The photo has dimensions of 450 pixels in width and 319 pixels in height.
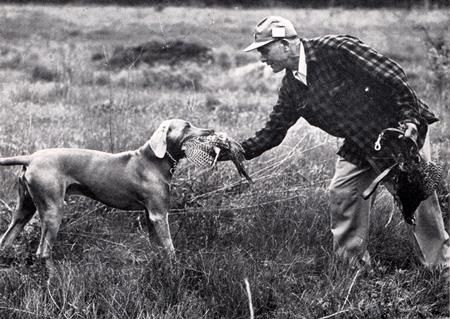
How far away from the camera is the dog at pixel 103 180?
4.29 metres

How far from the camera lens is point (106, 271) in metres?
4.08

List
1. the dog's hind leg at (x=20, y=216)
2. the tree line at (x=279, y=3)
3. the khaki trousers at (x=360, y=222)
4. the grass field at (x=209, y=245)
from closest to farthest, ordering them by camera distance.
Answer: the grass field at (x=209, y=245), the dog's hind leg at (x=20, y=216), the khaki trousers at (x=360, y=222), the tree line at (x=279, y=3)

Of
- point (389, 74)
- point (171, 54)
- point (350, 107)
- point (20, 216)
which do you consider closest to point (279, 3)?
point (171, 54)

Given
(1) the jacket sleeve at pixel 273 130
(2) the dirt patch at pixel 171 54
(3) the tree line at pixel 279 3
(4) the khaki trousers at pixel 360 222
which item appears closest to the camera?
(4) the khaki trousers at pixel 360 222

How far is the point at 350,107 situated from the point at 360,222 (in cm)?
94

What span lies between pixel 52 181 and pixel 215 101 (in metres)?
6.80

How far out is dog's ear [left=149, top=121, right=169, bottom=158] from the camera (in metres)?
4.33

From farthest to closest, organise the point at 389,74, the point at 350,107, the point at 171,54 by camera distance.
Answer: the point at 171,54, the point at 350,107, the point at 389,74

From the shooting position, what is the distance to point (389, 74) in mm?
4309

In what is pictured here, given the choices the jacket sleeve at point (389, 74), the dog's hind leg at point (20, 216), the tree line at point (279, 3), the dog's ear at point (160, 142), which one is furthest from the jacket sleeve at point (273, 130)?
the tree line at point (279, 3)

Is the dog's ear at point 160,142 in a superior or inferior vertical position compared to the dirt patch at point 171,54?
superior

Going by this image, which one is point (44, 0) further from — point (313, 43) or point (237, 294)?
point (237, 294)

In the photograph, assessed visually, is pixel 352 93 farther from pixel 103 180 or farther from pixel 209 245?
pixel 103 180

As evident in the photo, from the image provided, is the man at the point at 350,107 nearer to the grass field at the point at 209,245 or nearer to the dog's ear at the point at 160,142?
the grass field at the point at 209,245
